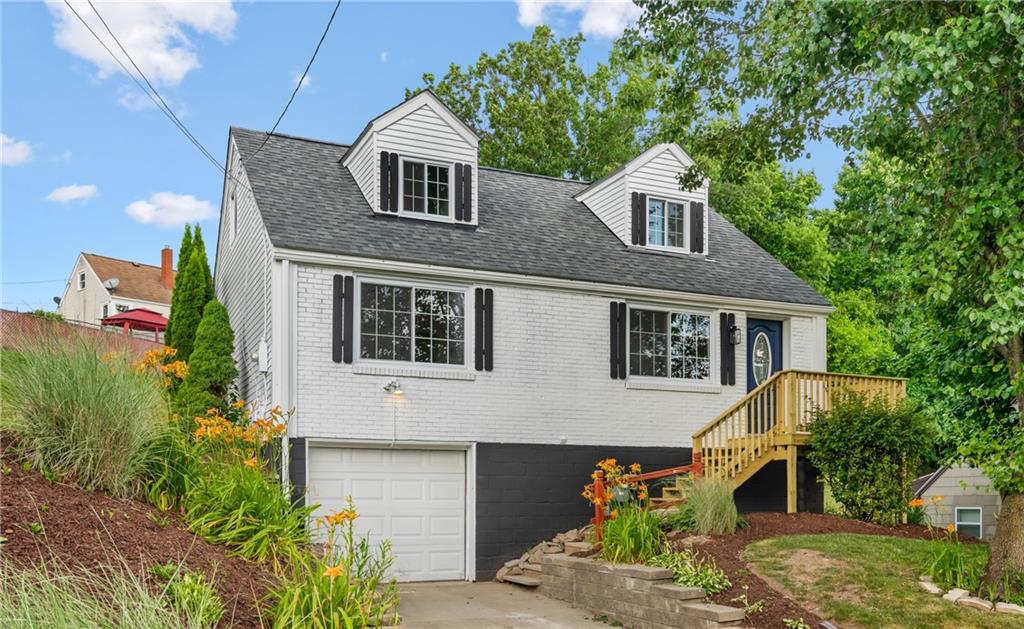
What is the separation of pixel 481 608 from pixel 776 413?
18.1 ft

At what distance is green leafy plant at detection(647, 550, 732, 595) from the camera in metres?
9.42

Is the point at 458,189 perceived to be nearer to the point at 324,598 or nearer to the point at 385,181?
the point at 385,181

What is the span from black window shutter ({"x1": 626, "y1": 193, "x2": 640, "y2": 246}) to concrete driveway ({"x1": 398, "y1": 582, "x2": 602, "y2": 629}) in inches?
245

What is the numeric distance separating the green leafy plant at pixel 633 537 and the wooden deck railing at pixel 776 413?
2.26 m

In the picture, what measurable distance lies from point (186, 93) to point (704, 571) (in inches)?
365

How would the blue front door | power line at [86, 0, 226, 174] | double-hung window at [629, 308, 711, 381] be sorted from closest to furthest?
power line at [86, 0, 226, 174] < double-hung window at [629, 308, 711, 381] < the blue front door

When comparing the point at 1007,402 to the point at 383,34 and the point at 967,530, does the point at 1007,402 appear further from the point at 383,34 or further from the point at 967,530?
the point at 383,34

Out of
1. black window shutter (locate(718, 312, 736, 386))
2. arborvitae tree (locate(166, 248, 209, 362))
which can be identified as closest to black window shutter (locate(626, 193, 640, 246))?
black window shutter (locate(718, 312, 736, 386))

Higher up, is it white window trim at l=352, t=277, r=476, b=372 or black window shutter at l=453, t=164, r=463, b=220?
black window shutter at l=453, t=164, r=463, b=220

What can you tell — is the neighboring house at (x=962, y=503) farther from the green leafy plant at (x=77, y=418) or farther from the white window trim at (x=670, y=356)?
the green leafy plant at (x=77, y=418)

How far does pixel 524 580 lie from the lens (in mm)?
12344

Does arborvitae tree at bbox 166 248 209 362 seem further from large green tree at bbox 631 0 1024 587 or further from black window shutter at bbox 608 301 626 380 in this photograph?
large green tree at bbox 631 0 1024 587

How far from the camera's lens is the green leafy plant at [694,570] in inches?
371

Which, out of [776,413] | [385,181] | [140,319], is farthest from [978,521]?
[140,319]
